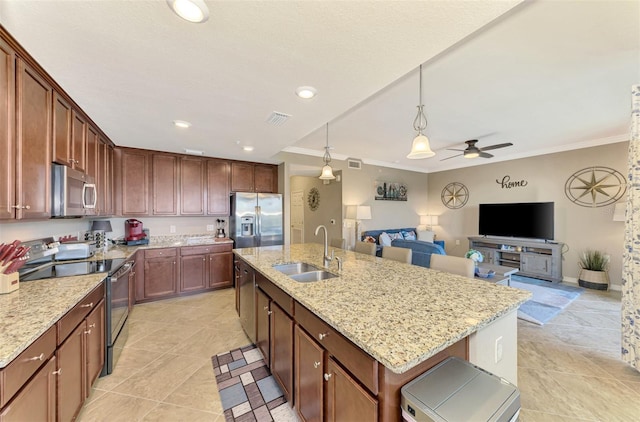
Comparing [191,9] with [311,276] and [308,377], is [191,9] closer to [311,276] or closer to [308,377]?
[311,276]

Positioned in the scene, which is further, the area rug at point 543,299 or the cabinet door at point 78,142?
the area rug at point 543,299

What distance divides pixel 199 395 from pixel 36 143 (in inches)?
86.8

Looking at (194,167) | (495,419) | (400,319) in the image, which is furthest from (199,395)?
(194,167)

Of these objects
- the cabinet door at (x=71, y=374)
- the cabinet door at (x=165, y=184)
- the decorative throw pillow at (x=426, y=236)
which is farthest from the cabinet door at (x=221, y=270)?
the decorative throw pillow at (x=426, y=236)

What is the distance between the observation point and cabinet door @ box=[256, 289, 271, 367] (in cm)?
204

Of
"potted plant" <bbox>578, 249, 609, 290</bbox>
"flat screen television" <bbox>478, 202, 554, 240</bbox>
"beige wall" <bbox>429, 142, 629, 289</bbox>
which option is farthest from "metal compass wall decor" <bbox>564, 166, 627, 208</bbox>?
"potted plant" <bbox>578, 249, 609, 290</bbox>

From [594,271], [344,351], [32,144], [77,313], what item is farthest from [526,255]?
[32,144]

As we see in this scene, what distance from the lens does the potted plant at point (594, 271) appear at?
4.30 meters

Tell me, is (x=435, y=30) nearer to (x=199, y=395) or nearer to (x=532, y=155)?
(x=199, y=395)

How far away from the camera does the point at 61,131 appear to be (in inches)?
81.1

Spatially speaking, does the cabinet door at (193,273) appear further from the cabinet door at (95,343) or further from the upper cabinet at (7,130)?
the upper cabinet at (7,130)

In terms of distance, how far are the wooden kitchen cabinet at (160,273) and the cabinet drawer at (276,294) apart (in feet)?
7.86

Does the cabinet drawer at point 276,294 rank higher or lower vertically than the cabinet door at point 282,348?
higher

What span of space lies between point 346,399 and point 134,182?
14.4 feet
